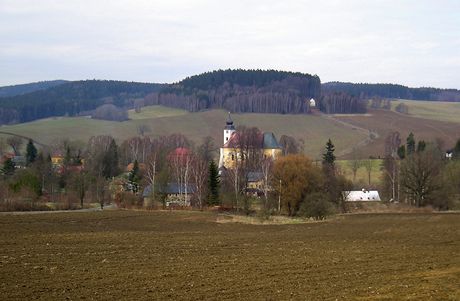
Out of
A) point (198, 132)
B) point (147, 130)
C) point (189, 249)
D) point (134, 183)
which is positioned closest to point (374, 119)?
point (198, 132)

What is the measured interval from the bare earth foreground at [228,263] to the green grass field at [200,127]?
100450 mm

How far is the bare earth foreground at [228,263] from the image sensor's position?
18.8 meters

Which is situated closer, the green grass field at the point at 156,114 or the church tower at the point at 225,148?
the church tower at the point at 225,148

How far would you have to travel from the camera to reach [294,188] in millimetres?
63000

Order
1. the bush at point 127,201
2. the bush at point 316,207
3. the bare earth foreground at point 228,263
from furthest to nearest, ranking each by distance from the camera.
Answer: the bush at point 127,201, the bush at point 316,207, the bare earth foreground at point 228,263

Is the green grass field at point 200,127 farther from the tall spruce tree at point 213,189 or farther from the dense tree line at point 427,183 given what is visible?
the tall spruce tree at point 213,189

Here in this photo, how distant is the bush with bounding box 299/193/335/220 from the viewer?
5750 cm

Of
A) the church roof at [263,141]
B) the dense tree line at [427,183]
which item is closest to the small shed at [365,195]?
the dense tree line at [427,183]

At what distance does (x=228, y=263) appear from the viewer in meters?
25.0

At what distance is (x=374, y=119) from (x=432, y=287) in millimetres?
155089

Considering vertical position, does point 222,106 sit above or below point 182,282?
above

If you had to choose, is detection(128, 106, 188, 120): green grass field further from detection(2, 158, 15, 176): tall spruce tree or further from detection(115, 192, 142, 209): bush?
detection(115, 192, 142, 209): bush

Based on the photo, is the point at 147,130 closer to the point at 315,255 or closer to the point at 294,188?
the point at 294,188

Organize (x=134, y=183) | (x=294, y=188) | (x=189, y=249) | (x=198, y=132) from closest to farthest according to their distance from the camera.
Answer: (x=189, y=249) < (x=294, y=188) < (x=134, y=183) < (x=198, y=132)
